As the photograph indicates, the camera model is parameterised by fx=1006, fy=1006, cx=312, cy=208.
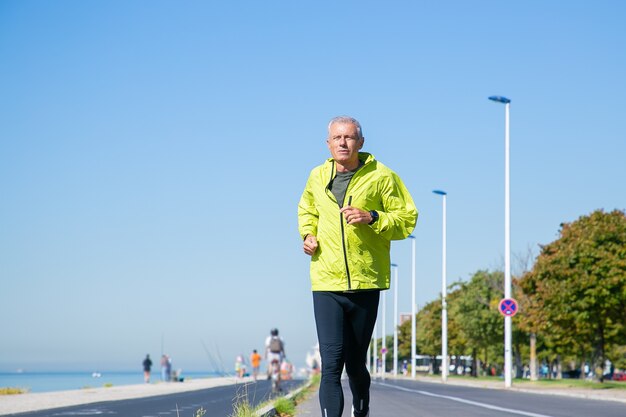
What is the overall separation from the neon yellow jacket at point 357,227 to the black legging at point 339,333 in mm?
89

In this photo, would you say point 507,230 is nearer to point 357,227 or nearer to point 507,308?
point 507,308

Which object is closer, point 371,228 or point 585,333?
point 371,228

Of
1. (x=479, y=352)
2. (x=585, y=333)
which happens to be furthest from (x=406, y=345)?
(x=585, y=333)

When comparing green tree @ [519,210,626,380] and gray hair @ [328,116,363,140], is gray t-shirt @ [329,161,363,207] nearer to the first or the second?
gray hair @ [328,116,363,140]

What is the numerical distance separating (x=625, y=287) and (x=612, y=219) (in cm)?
446

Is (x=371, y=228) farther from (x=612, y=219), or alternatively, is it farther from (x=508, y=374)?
(x=612, y=219)

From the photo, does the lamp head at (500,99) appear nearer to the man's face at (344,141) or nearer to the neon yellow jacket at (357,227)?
the neon yellow jacket at (357,227)

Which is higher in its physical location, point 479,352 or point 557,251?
point 557,251

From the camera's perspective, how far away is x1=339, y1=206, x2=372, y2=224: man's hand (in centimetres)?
635

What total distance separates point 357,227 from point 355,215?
0.23m

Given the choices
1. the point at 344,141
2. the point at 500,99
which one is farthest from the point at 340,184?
the point at 500,99

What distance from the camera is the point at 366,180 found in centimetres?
671

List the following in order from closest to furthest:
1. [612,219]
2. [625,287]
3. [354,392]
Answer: [354,392] < [625,287] < [612,219]

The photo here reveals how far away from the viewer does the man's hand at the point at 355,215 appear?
6.35 m
